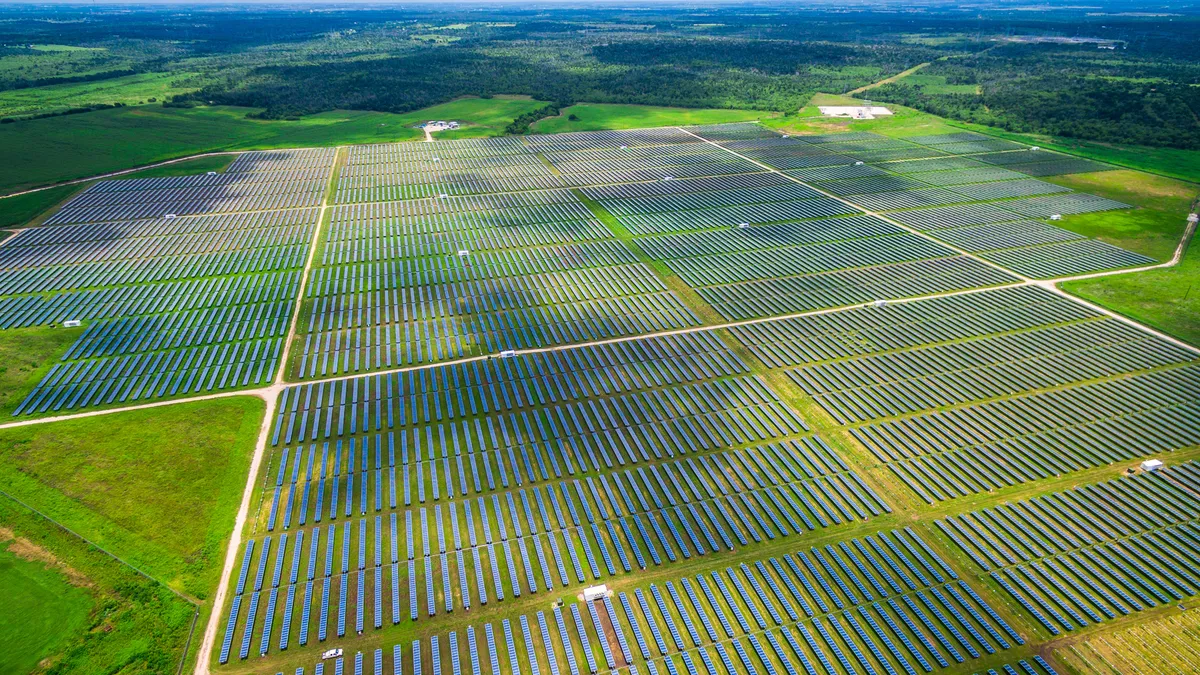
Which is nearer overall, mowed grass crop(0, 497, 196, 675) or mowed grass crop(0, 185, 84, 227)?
mowed grass crop(0, 497, 196, 675)

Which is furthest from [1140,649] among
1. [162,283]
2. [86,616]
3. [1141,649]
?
[162,283]

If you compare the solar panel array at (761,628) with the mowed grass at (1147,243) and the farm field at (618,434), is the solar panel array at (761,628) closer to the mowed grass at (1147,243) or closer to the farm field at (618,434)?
the farm field at (618,434)

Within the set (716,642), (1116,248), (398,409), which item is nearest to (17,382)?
(398,409)

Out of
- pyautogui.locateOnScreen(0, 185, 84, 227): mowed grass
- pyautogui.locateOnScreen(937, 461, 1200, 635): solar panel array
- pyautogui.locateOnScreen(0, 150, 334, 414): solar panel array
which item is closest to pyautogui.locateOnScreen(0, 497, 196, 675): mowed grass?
pyautogui.locateOnScreen(0, 150, 334, 414): solar panel array

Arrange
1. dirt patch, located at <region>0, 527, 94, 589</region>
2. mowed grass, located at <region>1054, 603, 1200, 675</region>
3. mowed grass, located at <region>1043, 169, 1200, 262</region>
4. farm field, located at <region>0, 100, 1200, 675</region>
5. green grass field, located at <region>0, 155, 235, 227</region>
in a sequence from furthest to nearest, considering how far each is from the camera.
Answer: green grass field, located at <region>0, 155, 235, 227</region> < mowed grass, located at <region>1043, 169, 1200, 262</region> < dirt patch, located at <region>0, 527, 94, 589</region> < farm field, located at <region>0, 100, 1200, 675</region> < mowed grass, located at <region>1054, 603, 1200, 675</region>

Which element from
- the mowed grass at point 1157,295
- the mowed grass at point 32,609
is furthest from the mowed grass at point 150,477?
the mowed grass at point 1157,295

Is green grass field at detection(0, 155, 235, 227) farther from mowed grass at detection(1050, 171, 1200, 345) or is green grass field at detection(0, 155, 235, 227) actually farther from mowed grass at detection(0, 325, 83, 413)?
mowed grass at detection(1050, 171, 1200, 345)
